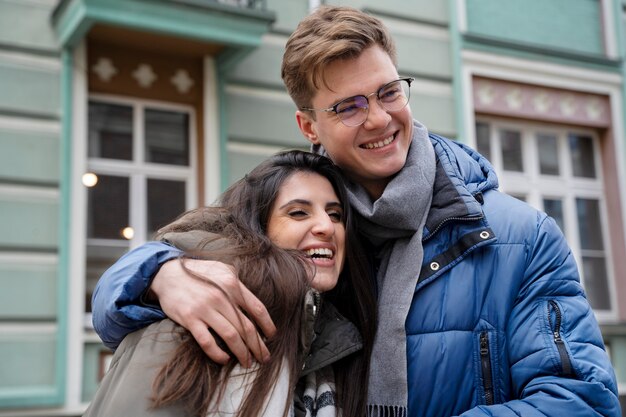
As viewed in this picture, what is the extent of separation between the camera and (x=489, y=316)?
193 cm

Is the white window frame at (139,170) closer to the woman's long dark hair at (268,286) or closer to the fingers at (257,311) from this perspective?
the woman's long dark hair at (268,286)

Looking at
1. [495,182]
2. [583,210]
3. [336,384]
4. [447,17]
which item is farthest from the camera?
[583,210]

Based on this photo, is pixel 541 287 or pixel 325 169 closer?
pixel 541 287

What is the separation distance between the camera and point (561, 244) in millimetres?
1979

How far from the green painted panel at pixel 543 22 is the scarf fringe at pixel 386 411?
607 centimetres

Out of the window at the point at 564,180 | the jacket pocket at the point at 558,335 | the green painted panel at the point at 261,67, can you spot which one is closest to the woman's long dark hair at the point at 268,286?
the jacket pocket at the point at 558,335

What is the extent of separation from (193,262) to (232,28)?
4487 mm

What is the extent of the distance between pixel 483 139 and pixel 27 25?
165 inches

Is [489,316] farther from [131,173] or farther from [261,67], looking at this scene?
[261,67]

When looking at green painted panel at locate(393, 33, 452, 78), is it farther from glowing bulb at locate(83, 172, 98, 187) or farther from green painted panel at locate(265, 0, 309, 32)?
glowing bulb at locate(83, 172, 98, 187)

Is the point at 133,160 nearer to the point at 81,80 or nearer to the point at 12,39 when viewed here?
the point at 81,80

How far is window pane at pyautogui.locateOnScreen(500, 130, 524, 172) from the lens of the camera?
304 inches

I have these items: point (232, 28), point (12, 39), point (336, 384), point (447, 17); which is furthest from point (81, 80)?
point (336, 384)

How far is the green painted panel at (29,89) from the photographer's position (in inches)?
222
